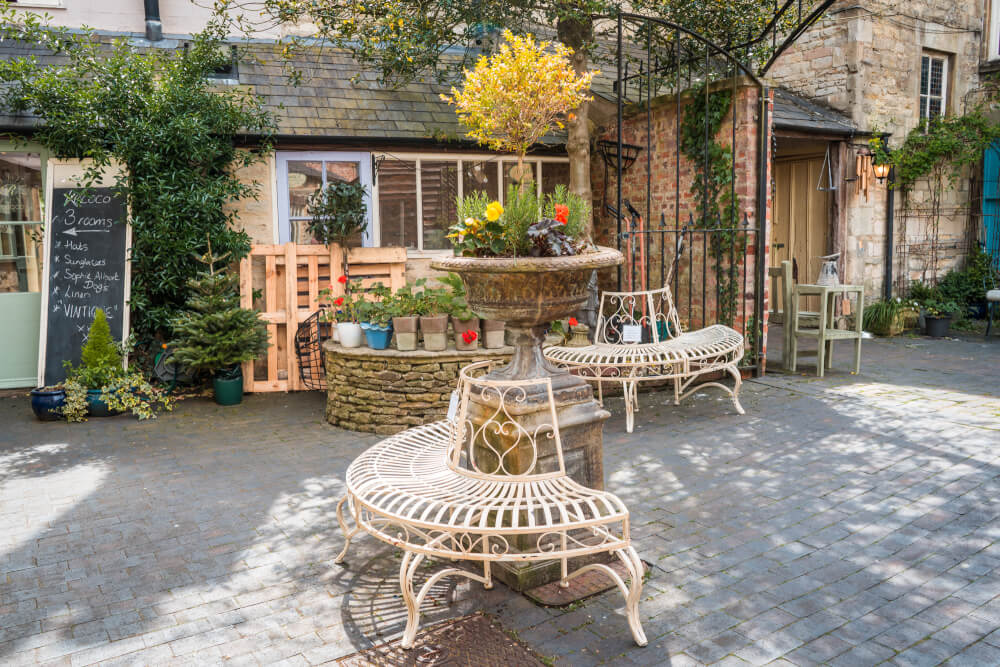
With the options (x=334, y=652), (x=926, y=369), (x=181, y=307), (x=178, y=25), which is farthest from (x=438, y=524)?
(x=178, y=25)

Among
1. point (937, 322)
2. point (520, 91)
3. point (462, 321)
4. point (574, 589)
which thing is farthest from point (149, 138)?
point (937, 322)

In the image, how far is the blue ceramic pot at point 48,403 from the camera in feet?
21.6

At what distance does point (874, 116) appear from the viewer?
10648 millimetres

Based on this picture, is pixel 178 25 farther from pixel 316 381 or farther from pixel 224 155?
pixel 316 381

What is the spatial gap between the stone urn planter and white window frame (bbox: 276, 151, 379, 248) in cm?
493

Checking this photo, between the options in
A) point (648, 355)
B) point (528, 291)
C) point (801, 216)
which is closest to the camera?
point (528, 291)

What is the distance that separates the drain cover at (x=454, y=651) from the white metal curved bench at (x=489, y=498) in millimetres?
80

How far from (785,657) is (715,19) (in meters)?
7.30

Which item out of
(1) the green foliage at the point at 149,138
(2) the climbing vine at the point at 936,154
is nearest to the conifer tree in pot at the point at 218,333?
(1) the green foliage at the point at 149,138

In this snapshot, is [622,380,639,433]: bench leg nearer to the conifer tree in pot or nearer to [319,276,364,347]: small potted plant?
[319,276,364,347]: small potted plant

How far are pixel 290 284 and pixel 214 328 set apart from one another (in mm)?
982

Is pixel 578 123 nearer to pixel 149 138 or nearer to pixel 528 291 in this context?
pixel 149 138

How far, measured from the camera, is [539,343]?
3.67 metres

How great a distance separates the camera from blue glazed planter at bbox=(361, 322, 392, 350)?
20.0 feet
